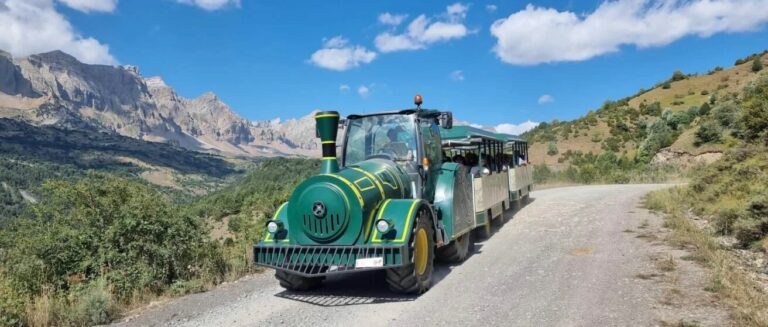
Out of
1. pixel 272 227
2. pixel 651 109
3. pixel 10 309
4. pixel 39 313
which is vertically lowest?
pixel 39 313

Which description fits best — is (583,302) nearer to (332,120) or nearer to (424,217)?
(424,217)

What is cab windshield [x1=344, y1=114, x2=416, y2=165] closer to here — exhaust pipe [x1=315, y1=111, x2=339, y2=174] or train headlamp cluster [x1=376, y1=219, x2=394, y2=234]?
exhaust pipe [x1=315, y1=111, x2=339, y2=174]

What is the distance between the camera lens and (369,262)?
7.09 metres

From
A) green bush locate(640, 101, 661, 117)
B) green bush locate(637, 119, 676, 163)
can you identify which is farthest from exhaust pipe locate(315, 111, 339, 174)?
green bush locate(640, 101, 661, 117)

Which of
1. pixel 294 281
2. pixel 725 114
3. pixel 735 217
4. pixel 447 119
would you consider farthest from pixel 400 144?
pixel 725 114

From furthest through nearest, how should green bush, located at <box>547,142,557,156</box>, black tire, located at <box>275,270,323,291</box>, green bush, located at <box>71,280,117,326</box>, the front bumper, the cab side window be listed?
1. green bush, located at <box>547,142,557,156</box>
2. the cab side window
3. black tire, located at <box>275,270,323,291</box>
4. the front bumper
5. green bush, located at <box>71,280,117,326</box>

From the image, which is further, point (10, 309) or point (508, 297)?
point (508, 297)

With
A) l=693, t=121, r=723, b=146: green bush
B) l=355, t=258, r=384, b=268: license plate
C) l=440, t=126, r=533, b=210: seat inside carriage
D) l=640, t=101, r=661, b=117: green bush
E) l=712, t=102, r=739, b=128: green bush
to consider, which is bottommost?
l=355, t=258, r=384, b=268: license plate

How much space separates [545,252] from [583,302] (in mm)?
3665

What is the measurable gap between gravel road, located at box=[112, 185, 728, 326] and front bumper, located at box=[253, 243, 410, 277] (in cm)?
53

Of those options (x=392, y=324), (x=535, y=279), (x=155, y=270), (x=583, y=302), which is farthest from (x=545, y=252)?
(x=155, y=270)

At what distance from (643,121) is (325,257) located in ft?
148

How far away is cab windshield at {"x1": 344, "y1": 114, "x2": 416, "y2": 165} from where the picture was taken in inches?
356

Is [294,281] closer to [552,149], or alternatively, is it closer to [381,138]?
[381,138]
